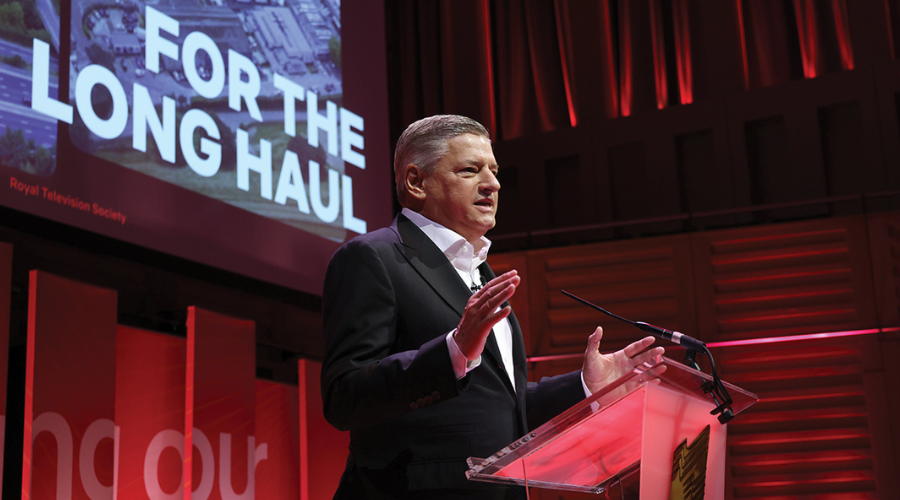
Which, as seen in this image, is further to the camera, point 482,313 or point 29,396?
point 29,396

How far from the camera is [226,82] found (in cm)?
447

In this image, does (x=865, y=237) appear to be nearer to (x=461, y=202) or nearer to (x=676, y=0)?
(x=676, y=0)

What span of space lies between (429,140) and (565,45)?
604cm

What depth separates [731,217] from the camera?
6.74 metres

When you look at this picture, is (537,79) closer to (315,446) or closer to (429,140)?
(315,446)

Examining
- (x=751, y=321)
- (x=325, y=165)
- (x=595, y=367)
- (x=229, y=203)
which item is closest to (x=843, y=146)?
(x=751, y=321)

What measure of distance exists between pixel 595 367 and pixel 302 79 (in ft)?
11.8

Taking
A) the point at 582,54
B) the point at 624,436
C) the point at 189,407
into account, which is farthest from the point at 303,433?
the point at 624,436

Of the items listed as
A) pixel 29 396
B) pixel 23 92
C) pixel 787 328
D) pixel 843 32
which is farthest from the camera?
pixel 843 32

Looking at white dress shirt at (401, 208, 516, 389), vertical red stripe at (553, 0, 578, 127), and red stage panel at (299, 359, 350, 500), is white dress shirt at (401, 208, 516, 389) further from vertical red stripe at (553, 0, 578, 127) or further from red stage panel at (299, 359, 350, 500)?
vertical red stripe at (553, 0, 578, 127)

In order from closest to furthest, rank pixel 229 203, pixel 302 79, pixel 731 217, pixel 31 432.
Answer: pixel 31 432
pixel 229 203
pixel 302 79
pixel 731 217

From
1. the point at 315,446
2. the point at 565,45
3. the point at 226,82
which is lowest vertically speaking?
the point at 315,446

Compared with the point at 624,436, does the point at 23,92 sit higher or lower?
higher

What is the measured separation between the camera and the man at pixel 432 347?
1.49 metres
